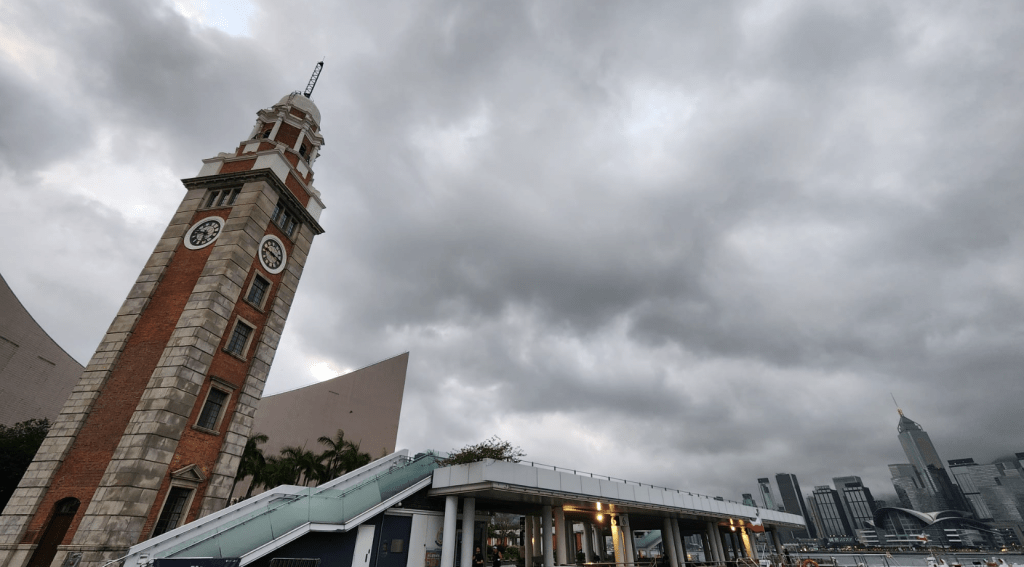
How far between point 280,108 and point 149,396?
22383mm

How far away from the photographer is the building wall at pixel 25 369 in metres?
40.3

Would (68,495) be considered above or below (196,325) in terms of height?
below

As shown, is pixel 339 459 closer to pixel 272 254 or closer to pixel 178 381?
pixel 272 254

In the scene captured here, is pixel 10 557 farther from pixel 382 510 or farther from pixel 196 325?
pixel 382 510

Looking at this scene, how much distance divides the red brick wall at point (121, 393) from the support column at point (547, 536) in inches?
764

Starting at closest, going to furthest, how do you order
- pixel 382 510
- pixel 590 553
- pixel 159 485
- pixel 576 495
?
pixel 159 485, pixel 382 510, pixel 576 495, pixel 590 553

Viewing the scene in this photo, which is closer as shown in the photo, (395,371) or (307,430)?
(307,430)

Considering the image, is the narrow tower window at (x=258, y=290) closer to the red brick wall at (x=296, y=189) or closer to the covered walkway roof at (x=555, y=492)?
the red brick wall at (x=296, y=189)

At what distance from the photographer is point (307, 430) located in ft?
196

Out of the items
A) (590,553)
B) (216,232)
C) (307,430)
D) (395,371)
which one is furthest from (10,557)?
(395,371)

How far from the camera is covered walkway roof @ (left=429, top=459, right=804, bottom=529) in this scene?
65.1 ft

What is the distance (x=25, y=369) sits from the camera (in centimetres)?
4228

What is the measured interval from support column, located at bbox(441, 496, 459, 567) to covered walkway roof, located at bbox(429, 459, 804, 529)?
50cm

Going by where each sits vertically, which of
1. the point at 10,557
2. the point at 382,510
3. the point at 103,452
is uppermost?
the point at 103,452
